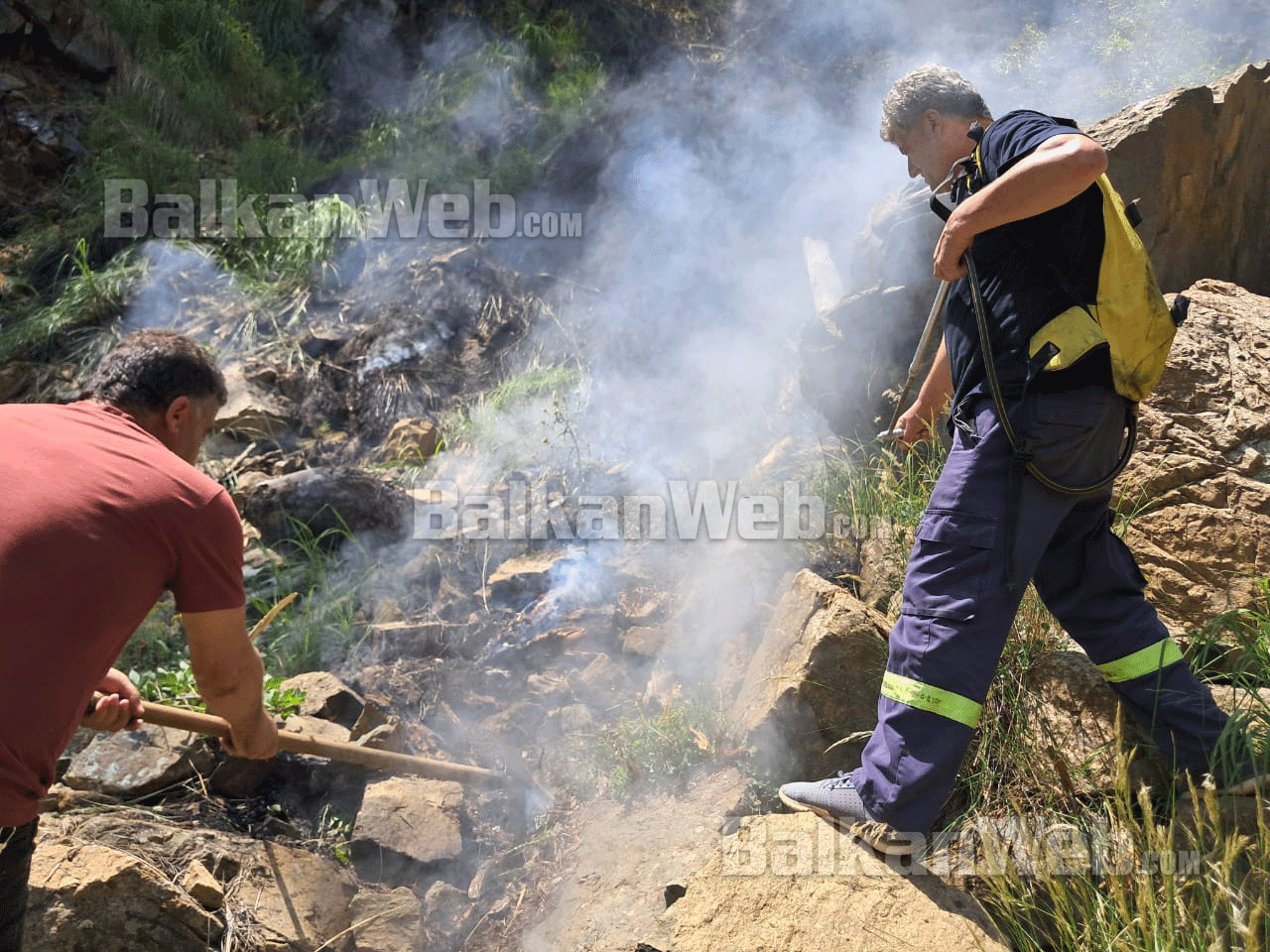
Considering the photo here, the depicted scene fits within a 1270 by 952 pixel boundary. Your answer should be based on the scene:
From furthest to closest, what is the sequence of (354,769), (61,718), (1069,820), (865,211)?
(865,211)
(354,769)
(1069,820)
(61,718)

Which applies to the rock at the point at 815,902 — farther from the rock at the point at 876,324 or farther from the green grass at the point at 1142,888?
the rock at the point at 876,324

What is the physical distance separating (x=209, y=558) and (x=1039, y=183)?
2009 mm

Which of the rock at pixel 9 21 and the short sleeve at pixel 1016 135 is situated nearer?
the short sleeve at pixel 1016 135

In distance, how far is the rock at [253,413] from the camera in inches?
227

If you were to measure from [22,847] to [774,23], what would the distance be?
24.5ft

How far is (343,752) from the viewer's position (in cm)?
309

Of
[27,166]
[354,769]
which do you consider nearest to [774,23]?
[27,166]

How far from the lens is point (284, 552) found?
498 centimetres

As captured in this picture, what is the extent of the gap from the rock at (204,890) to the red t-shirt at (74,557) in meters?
1.00

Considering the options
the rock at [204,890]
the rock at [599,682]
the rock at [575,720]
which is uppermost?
the rock at [599,682]

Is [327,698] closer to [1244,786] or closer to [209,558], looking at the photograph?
[209,558]

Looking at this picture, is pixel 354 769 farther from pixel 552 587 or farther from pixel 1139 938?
pixel 1139 938

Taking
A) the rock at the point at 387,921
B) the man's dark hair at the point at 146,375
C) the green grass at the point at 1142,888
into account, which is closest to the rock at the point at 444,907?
the rock at the point at 387,921

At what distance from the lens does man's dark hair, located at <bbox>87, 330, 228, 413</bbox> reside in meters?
2.22
